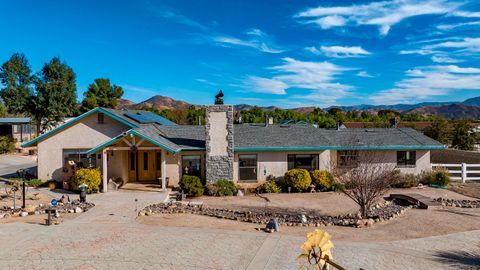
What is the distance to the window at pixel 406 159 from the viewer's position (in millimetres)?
24391

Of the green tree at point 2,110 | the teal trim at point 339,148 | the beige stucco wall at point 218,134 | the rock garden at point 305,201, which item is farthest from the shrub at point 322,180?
the green tree at point 2,110

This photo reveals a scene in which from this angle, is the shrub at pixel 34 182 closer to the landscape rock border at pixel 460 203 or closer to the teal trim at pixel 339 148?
the teal trim at pixel 339 148

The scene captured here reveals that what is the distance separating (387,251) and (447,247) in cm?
222

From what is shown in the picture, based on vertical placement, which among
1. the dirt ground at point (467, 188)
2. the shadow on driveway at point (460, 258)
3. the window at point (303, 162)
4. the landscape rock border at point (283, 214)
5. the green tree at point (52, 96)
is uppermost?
the green tree at point (52, 96)

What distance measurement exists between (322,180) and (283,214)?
6386 millimetres

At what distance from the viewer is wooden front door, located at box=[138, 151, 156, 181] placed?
2399 cm

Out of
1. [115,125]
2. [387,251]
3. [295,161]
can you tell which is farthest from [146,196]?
[387,251]

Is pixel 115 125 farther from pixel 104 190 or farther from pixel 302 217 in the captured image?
pixel 302 217

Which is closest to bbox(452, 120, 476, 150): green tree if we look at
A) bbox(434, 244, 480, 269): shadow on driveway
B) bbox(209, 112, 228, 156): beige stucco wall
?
bbox(209, 112, 228, 156): beige stucco wall

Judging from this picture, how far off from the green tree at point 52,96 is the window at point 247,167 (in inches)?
1339

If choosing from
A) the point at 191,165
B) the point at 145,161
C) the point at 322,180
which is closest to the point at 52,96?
the point at 145,161

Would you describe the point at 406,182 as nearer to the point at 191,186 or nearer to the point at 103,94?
the point at 191,186

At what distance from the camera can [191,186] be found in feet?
66.4

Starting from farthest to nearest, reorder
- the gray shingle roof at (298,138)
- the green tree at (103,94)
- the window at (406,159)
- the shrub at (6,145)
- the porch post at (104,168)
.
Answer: the green tree at (103,94) < the shrub at (6,145) < the window at (406,159) < the gray shingle roof at (298,138) < the porch post at (104,168)
